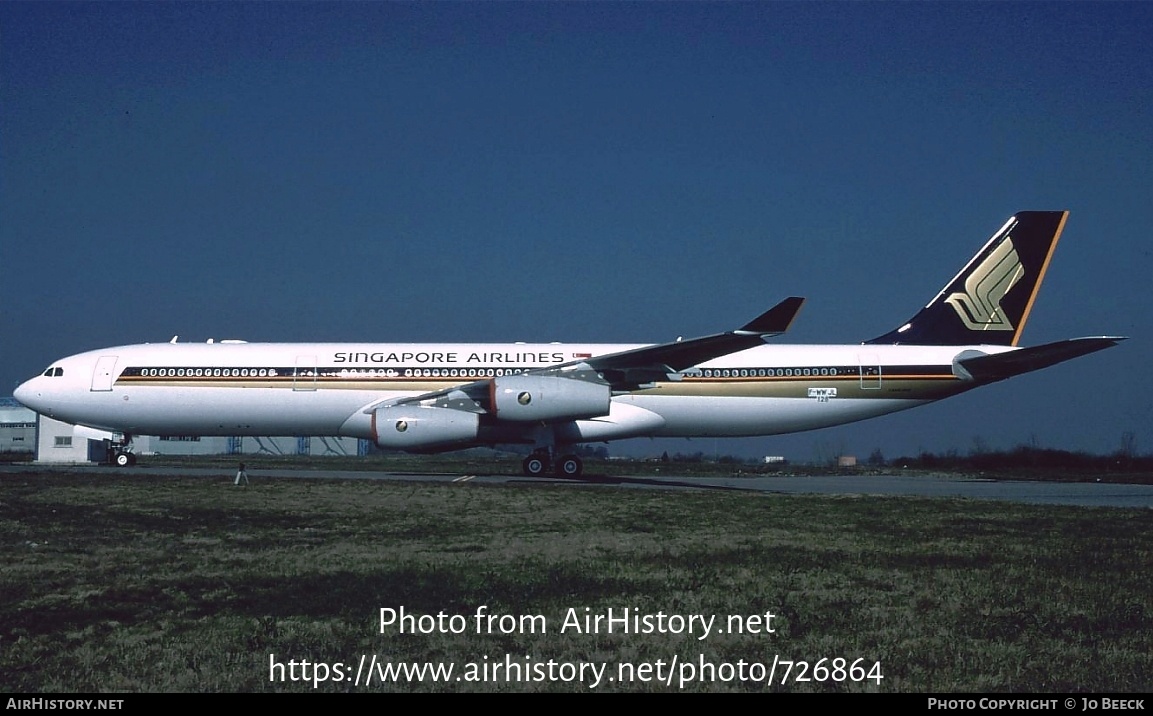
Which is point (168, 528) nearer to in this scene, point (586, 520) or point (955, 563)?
point (586, 520)

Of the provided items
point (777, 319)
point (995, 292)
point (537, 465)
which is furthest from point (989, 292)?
point (537, 465)

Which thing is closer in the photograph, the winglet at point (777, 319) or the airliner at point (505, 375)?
the winglet at point (777, 319)

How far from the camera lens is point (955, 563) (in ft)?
30.8

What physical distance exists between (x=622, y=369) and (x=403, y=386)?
591cm

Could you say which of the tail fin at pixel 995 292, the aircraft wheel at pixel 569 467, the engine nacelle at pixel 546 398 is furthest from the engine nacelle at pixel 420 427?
the tail fin at pixel 995 292

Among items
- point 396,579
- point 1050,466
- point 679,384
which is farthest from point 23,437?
point 396,579

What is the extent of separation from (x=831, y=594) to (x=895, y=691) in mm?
2561

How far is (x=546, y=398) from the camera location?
73.6 feet

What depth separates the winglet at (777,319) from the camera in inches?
800

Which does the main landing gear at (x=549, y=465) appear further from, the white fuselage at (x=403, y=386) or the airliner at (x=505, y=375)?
the white fuselage at (x=403, y=386)

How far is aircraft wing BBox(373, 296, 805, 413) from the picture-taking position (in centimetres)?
2242

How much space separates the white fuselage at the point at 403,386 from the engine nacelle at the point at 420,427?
2.05 m

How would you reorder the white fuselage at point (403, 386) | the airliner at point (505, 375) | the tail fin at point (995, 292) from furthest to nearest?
the tail fin at point (995, 292) < the white fuselage at point (403, 386) < the airliner at point (505, 375)

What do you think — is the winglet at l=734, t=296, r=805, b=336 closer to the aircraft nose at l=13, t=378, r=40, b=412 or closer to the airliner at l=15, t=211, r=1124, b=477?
the airliner at l=15, t=211, r=1124, b=477
